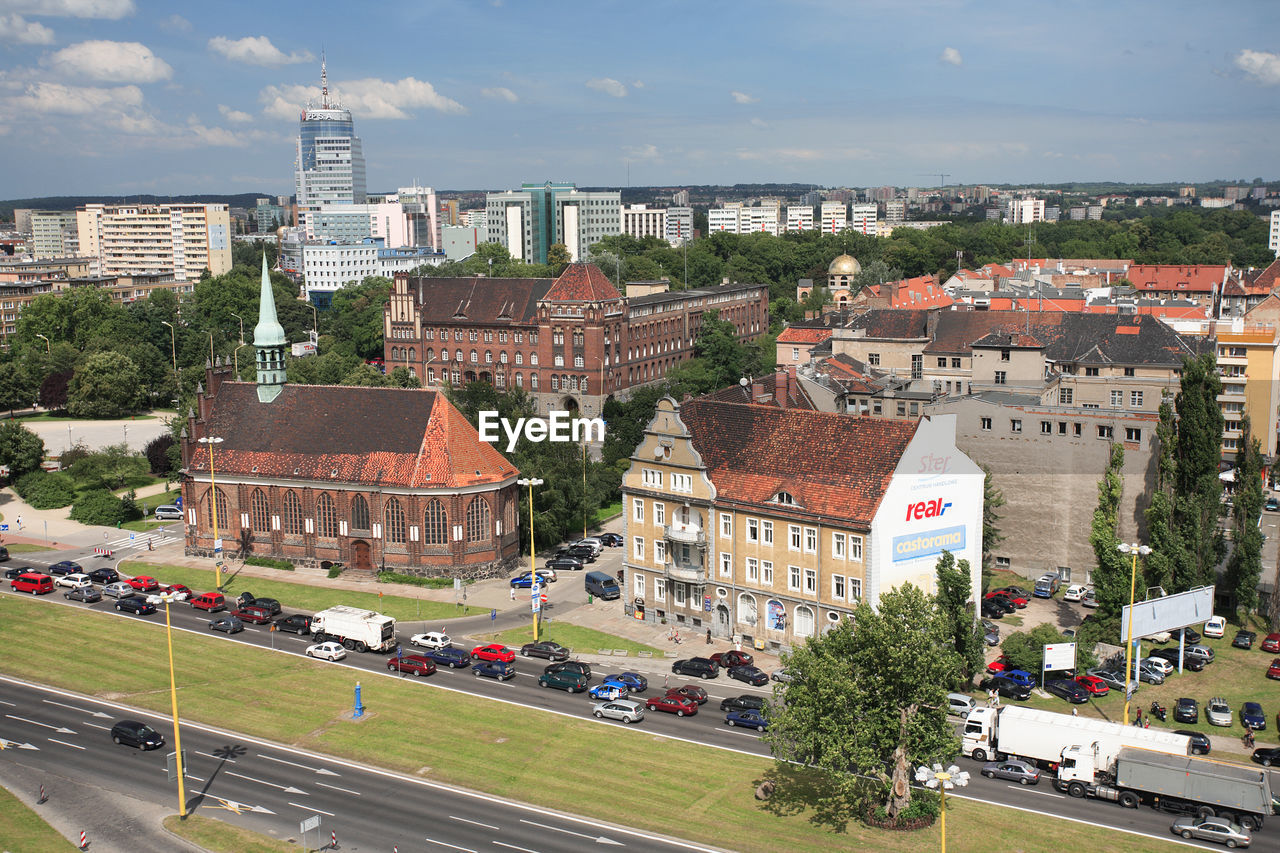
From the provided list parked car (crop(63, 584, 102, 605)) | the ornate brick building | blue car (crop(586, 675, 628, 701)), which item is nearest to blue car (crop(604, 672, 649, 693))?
blue car (crop(586, 675, 628, 701))

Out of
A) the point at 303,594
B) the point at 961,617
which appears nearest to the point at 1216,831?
the point at 961,617

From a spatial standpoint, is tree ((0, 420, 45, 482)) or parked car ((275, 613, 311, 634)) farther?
tree ((0, 420, 45, 482))

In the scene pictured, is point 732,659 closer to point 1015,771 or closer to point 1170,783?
point 1015,771

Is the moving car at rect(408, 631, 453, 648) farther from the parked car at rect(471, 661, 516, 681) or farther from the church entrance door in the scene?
the church entrance door

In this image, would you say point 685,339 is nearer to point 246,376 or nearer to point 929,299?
point 929,299

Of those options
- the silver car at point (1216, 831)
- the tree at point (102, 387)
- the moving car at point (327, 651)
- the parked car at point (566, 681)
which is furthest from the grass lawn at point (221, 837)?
the tree at point (102, 387)
